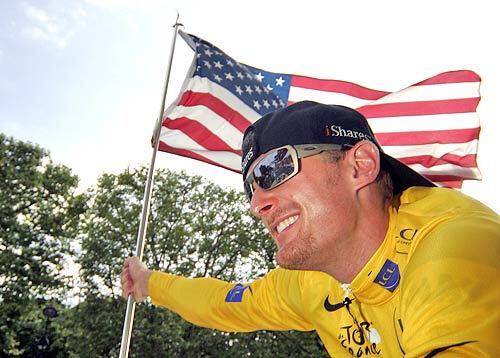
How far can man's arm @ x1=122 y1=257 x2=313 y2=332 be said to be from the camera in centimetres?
361

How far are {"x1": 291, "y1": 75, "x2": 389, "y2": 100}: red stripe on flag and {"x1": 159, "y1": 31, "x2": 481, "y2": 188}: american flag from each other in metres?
0.01

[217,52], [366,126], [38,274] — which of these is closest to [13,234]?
[38,274]

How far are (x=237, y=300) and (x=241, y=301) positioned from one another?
1.3 inches

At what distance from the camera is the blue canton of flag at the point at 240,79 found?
22.2 feet

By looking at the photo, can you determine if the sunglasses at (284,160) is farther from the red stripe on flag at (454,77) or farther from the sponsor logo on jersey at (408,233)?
the red stripe on flag at (454,77)

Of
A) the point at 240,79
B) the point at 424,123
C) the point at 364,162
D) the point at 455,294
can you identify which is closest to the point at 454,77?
the point at 424,123

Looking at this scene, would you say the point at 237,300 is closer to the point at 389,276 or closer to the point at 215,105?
the point at 389,276

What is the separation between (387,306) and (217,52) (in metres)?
5.14

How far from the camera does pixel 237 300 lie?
150 inches

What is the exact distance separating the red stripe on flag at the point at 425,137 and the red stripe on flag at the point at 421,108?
24cm

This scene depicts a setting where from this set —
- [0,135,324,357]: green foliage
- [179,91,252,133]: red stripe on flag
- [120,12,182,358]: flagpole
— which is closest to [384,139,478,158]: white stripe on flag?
[179,91,252,133]: red stripe on flag

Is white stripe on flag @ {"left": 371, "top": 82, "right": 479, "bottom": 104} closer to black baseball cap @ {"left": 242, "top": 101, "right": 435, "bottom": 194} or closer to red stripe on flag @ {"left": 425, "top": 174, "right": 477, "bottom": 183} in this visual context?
red stripe on flag @ {"left": 425, "top": 174, "right": 477, "bottom": 183}

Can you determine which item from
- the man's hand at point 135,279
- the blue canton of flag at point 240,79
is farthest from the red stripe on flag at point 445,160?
the man's hand at point 135,279

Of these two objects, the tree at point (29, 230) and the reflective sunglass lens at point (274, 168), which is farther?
the tree at point (29, 230)
